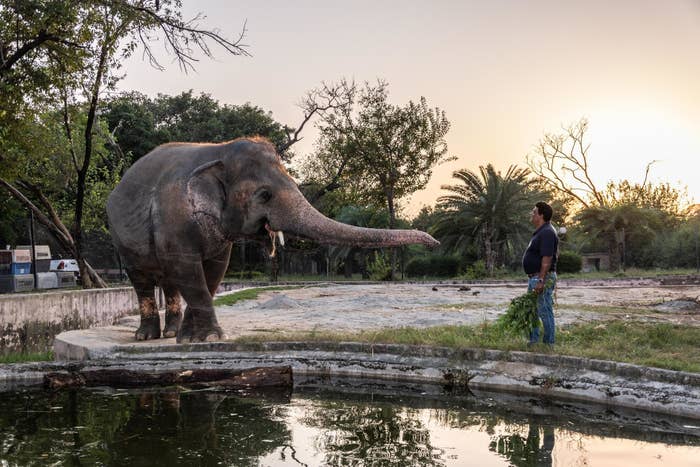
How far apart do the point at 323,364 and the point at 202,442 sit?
126 inches

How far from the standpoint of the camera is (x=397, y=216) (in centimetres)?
5878

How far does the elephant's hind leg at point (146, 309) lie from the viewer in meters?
10.1

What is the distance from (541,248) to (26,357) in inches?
278

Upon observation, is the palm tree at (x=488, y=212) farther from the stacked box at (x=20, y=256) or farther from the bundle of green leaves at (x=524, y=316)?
the bundle of green leaves at (x=524, y=316)

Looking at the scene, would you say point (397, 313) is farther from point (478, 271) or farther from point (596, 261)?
point (596, 261)

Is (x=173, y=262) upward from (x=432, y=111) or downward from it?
downward

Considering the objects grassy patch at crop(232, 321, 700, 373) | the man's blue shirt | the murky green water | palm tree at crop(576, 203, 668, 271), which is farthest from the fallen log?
palm tree at crop(576, 203, 668, 271)

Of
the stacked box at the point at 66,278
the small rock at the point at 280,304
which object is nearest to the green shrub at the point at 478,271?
the stacked box at the point at 66,278

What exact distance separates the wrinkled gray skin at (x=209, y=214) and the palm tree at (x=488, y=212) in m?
32.7

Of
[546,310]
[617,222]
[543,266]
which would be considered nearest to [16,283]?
[546,310]

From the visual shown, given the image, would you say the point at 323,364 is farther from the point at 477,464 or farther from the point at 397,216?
the point at 397,216

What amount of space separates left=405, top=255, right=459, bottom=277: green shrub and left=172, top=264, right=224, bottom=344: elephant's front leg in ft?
119

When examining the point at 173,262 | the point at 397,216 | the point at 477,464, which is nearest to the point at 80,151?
the point at 173,262

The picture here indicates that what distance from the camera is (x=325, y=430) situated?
5719 mm
